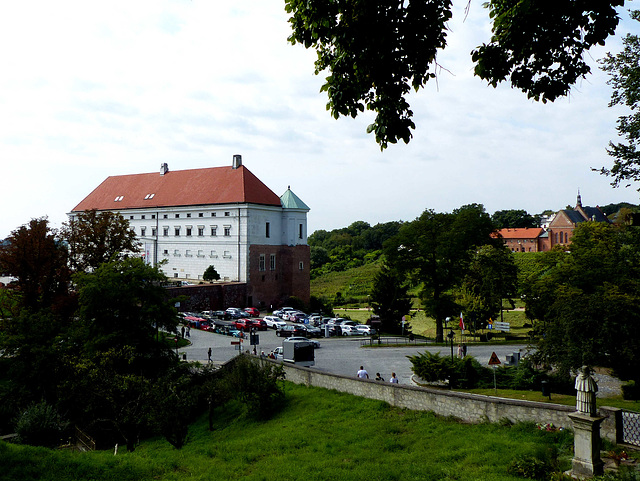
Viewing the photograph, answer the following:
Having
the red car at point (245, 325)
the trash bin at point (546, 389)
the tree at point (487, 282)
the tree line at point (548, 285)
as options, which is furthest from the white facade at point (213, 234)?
the trash bin at point (546, 389)

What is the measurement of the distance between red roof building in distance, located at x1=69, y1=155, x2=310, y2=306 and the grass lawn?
140 ft

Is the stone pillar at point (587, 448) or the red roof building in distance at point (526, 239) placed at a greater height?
the red roof building in distance at point (526, 239)

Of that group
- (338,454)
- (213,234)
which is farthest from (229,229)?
(338,454)

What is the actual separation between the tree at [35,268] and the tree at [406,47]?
31.2m

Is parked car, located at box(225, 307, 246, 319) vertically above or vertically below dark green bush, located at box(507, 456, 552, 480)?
above

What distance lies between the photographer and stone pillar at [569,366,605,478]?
1065 centimetres

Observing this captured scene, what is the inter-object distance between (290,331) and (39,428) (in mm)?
24942

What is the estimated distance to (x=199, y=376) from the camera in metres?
25.3

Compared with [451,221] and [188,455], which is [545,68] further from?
[451,221]

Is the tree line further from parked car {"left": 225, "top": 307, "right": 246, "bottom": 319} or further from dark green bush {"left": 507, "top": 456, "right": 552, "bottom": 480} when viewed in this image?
parked car {"left": 225, "top": 307, "right": 246, "bottom": 319}

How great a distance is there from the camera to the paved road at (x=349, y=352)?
29281 mm

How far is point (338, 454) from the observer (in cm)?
1451

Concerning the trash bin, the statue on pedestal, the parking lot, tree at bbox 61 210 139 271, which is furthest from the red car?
the statue on pedestal

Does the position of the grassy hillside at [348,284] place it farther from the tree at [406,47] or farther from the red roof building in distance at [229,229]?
the tree at [406,47]
